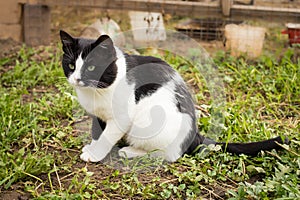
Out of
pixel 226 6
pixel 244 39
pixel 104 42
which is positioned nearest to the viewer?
pixel 104 42

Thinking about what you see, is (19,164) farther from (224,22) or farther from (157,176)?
(224,22)

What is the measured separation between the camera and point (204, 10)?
480cm

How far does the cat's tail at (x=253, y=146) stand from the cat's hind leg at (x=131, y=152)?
428 millimetres


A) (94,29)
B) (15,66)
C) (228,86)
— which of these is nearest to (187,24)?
(94,29)

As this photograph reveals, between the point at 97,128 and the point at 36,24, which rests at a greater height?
the point at 36,24

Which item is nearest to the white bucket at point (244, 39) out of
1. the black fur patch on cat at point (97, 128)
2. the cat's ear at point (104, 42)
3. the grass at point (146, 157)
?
the grass at point (146, 157)

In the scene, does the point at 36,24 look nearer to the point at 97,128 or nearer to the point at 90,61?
the point at 97,128

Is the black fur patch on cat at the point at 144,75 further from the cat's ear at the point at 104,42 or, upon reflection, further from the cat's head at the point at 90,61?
the cat's ear at the point at 104,42

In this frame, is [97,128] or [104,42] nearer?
[104,42]

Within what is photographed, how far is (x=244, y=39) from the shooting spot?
16.4 ft

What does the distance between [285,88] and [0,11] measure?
293 centimetres

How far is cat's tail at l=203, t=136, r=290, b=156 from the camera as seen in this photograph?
306cm

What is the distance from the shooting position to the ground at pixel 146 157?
9.21 ft

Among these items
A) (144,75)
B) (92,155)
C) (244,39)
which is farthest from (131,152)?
(244,39)
